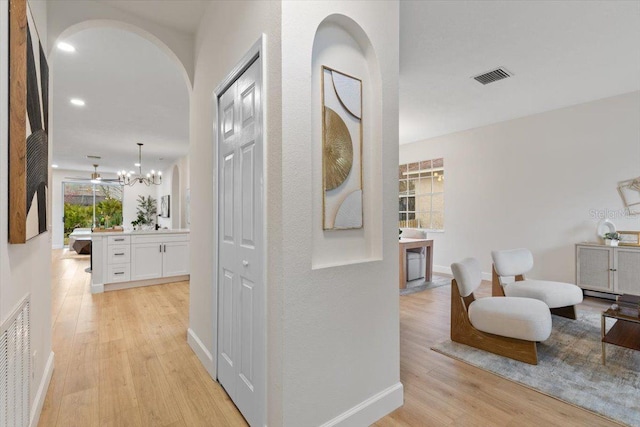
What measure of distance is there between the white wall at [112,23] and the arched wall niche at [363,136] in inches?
71.5

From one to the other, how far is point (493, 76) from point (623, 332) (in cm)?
288

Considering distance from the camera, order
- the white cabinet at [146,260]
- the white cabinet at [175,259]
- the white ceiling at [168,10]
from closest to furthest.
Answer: the white ceiling at [168,10], the white cabinet at [146,260], the white cabinet at [175,259]

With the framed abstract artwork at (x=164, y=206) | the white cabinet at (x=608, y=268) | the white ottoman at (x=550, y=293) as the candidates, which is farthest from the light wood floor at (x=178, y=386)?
the framed abstract artwork at (x=164, y=206)

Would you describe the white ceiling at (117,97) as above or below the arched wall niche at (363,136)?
above

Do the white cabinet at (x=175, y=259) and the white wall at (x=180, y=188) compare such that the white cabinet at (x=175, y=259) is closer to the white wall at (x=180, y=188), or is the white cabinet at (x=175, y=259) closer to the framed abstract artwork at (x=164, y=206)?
the white wall at (x=180, y=188)

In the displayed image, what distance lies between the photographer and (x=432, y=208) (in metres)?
6.53

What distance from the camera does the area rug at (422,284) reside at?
4.72 m

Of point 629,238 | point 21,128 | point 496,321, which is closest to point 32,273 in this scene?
Result: point 21,128

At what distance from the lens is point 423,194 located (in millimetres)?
6684

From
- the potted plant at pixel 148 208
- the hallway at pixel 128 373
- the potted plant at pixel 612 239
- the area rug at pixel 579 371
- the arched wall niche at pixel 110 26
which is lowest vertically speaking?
the hallway at pixel 128 373

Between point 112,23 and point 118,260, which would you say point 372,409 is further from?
point 118,260

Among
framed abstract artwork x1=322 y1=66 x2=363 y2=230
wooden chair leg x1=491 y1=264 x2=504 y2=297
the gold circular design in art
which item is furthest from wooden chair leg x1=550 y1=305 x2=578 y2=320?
the gold circular design in art

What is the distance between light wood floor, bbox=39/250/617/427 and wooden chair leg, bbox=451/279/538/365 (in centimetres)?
23

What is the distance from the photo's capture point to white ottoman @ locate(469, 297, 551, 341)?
234cm
